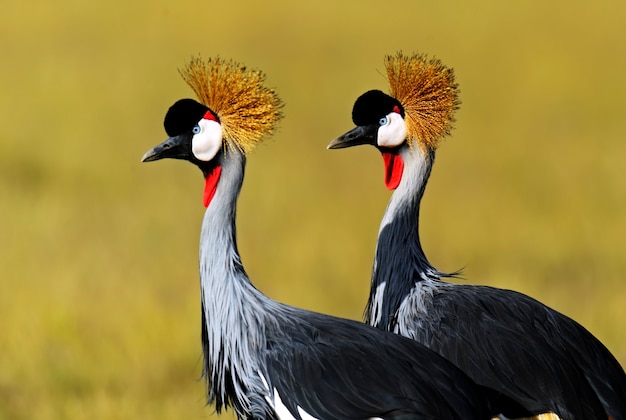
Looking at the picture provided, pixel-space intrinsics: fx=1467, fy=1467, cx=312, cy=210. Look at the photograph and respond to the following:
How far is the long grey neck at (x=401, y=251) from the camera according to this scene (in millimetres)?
4598

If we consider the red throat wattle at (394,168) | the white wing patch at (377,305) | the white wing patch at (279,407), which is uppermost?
the red throat wattle at (394,168)

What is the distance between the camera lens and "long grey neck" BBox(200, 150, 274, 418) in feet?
13.0

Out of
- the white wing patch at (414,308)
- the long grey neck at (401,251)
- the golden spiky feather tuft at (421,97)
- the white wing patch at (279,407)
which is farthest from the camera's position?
the golden spiky feather tuft at (421,97)

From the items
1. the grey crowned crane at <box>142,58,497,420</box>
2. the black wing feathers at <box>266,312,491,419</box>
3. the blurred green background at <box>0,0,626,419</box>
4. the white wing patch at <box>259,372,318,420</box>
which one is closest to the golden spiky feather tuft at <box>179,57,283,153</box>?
the grey crowned crane at <box>142,58,497,420</box>

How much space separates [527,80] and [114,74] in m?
3.24

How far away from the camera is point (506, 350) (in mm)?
4199

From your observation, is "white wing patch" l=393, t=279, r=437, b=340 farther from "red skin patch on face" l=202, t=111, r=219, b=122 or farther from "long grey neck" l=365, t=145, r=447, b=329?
"red skin patch on face" l=202, t=111, r=219, b=122

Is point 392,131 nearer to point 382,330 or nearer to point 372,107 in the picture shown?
point 372,107

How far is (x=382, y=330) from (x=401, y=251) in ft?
2.26

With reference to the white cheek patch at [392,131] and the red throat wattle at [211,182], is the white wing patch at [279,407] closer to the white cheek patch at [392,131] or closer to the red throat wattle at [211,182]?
the red throat wattle at [211,182]

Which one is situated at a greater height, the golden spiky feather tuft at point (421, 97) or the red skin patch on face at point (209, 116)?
the golden spiky feather tuft at point (421, 97)

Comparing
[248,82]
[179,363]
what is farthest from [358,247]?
[248,82]

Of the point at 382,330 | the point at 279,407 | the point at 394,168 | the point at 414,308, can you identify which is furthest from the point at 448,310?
the point at 279,407

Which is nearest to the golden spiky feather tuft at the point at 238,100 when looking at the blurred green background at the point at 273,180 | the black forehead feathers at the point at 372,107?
the black forehead feathers at the point at 372,107
